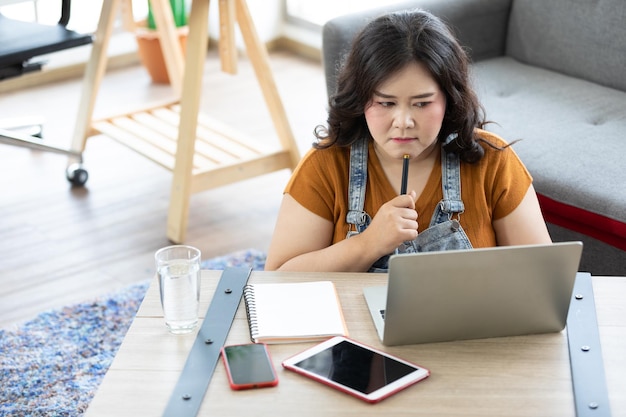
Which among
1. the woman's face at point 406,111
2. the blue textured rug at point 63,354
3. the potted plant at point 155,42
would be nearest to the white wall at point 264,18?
the potted plant at point 155,42

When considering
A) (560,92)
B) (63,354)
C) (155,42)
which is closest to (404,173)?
(63,354)

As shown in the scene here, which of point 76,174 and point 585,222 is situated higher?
point 585,222

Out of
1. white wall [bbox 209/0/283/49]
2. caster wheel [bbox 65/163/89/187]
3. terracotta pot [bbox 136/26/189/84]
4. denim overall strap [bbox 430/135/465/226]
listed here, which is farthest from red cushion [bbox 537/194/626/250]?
white wall [bbox 209/0/283/49]

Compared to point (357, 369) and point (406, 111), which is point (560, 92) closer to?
point (406, 111)

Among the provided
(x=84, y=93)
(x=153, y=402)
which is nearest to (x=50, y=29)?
(x=84, y=93)

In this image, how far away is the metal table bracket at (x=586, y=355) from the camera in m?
1.25

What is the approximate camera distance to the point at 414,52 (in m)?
1.61

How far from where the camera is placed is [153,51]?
4.11 metres

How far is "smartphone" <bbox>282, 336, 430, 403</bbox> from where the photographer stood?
1271 mm

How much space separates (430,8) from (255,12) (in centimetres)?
181

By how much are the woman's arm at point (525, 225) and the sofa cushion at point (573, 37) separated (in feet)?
3.68

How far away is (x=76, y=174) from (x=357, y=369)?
2.10m

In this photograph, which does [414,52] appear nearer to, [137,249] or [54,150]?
[137,249]

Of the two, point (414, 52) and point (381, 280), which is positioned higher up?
point (414, 52)
